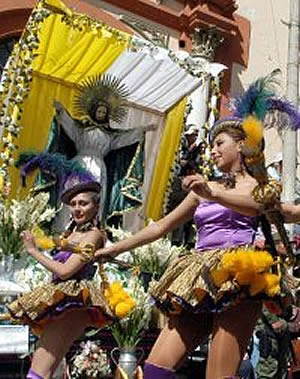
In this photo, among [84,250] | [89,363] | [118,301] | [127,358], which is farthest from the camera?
[127,358]

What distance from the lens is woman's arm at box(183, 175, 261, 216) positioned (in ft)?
10.7

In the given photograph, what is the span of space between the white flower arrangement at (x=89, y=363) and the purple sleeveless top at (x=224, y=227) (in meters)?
2.38

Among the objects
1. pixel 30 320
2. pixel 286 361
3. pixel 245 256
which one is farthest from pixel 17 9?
pixel 245 256

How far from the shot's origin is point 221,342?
340 cm

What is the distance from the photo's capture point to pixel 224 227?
3.60 metres

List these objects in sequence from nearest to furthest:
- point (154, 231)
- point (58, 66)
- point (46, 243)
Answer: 1. point (154, 231)
2. point (46, 243)
3. point (58, 66)

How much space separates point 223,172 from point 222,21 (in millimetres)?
8264

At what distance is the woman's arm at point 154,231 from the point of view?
143 inches

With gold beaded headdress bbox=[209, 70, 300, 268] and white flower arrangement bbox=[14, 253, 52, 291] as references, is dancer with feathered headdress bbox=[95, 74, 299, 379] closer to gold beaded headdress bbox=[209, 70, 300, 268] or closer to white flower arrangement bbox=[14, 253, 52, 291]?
gold beaded headdress bbox=[209, 70, 300, 268]

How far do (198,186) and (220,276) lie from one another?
425mm

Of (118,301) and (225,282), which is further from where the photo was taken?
(118,301)

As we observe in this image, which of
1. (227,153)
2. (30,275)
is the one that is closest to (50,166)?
(30,275)

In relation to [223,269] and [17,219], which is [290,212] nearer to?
[223,269]

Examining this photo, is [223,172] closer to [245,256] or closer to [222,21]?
Answer: [245,256]
